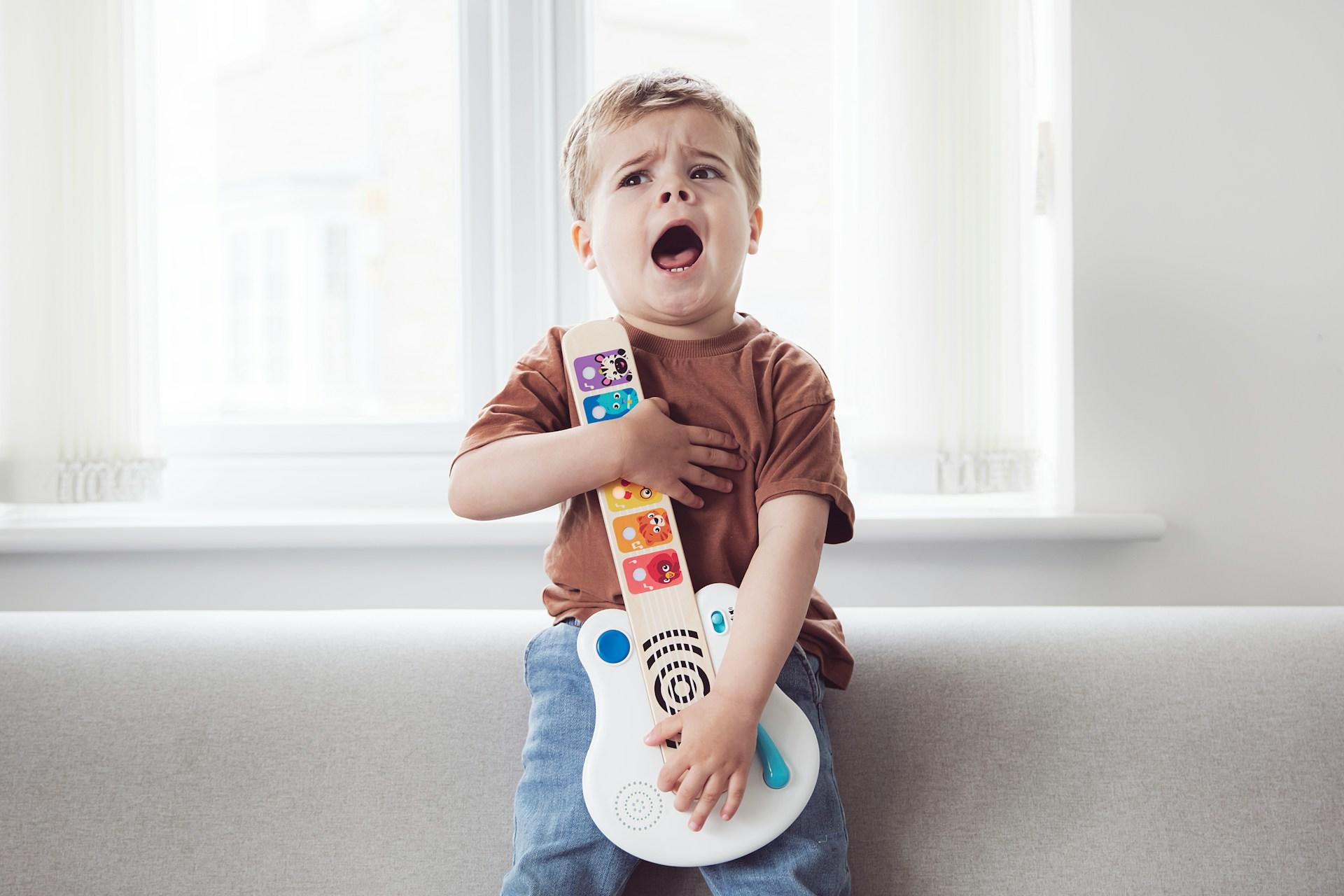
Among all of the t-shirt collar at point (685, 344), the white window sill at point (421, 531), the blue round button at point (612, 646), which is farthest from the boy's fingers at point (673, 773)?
the white window sill at point (421, 531)

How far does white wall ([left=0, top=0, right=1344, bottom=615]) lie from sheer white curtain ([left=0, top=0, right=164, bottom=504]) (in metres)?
0.36

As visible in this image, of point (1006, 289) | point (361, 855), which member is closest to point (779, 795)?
point (361, 855)

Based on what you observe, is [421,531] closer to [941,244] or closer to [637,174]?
[637,174]

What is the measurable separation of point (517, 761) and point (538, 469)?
34cm

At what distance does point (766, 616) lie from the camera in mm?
732

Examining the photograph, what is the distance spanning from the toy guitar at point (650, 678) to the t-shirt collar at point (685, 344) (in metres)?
0.04

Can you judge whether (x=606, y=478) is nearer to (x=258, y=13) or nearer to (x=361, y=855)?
(x=361, y=855)

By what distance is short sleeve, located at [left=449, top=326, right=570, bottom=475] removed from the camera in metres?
0.79

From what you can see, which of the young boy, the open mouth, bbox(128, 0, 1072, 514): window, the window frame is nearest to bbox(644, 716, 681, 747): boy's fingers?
the young boy

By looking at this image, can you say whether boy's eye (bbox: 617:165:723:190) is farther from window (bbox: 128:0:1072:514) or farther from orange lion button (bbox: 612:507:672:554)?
window (bbox: 128:0:1072:514)

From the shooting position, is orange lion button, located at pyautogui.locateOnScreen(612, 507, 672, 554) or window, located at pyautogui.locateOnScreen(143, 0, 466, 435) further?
window, located at pyautogui.locateOnScreen(143, 0, 466, 435)

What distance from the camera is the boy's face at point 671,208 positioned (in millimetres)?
800

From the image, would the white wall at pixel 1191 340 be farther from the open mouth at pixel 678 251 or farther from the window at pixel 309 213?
the open mouth at pixel 678 251

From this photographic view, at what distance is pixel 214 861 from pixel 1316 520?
1.40 m
